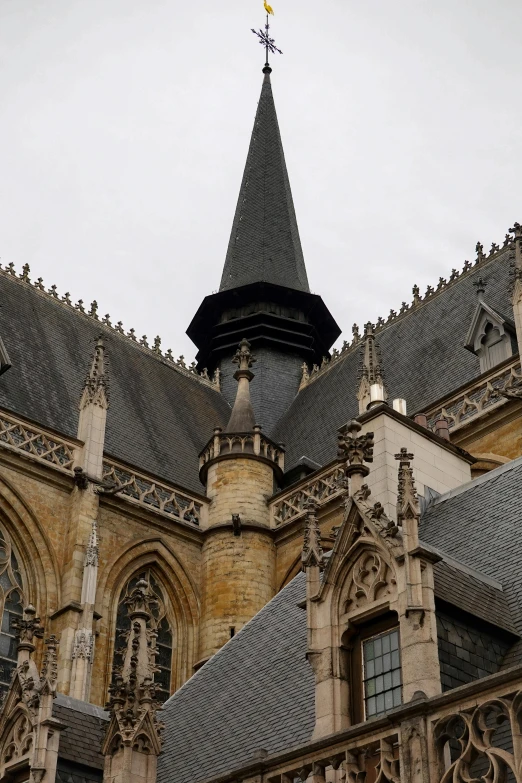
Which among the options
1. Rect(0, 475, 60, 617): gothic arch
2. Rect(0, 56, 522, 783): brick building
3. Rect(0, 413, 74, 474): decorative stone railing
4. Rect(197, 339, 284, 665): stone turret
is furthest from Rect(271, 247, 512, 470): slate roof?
Rect(0, 475, 60, 617): gothic arch

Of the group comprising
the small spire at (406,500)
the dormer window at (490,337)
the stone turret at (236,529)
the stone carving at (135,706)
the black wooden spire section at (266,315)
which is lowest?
the stone carving at (135,706)

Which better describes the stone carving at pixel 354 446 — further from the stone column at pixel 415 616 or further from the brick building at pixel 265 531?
the stone column at pixel 415 616

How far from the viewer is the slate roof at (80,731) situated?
10625 mm

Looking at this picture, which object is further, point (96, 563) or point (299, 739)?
point (96, 563)

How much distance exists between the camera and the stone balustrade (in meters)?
23.3

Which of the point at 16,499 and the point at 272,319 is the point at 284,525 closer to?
the point at 16,499

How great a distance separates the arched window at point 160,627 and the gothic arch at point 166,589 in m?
0.09

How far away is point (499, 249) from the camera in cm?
2550

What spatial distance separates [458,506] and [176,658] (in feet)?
36.1

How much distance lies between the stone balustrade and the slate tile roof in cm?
1137

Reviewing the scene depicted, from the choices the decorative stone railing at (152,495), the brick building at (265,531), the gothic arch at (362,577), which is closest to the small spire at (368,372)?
the brick building at (265,531)

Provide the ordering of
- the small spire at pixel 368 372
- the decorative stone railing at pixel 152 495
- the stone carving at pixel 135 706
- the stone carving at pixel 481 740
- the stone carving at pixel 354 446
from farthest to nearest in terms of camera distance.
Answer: the decorative stone railing at pixel 152 495 < the small spire at pixel 368 372 < the stone carving at pixel 135 706 < the stone carving at pixel 354 446 < the stone carving at pixel 481 740

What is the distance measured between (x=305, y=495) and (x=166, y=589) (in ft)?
9.49

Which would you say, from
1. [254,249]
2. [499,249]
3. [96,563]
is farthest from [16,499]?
[254,249]
